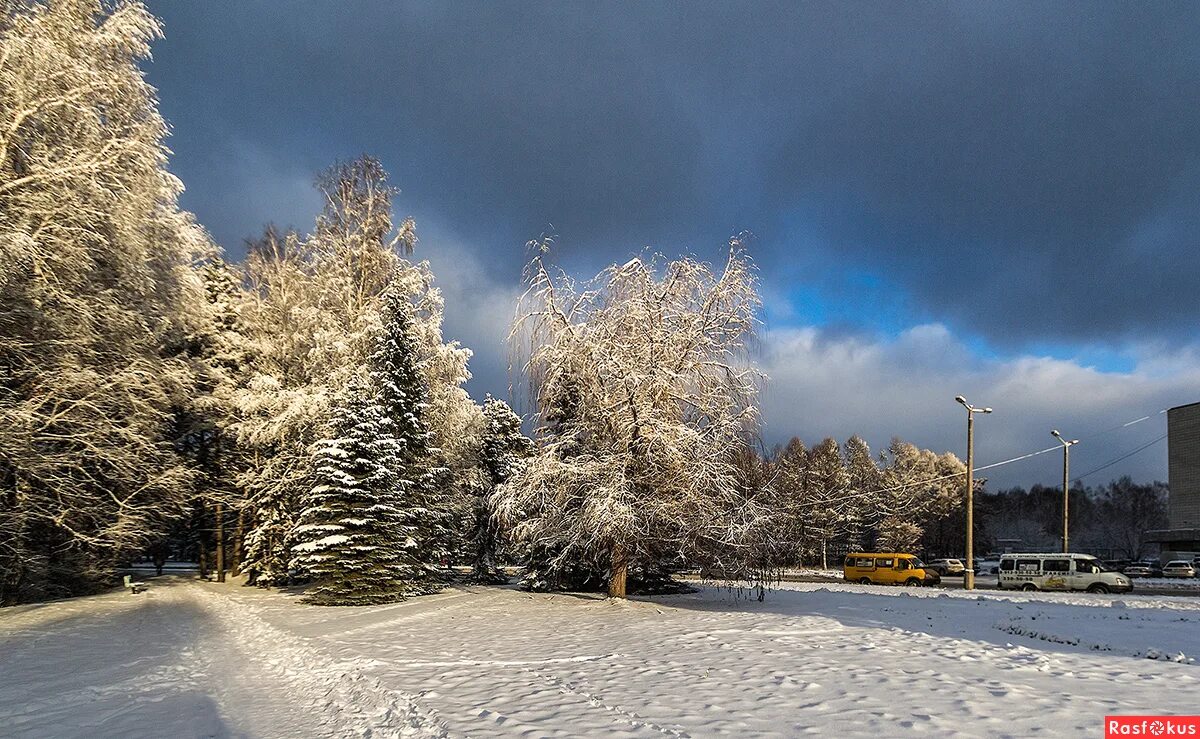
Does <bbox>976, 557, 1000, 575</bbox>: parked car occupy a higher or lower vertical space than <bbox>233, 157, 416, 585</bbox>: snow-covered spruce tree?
lower

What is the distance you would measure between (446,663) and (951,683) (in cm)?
701

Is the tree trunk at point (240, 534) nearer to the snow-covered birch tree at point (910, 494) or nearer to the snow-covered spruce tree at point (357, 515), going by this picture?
the snow-covered spruce tree at point (357, 515)

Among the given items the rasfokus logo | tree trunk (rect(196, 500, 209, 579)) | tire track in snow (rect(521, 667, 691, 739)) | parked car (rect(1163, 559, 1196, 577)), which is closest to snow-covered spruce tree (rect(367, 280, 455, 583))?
tire track in snow (rect(521, 667, 691, 739))

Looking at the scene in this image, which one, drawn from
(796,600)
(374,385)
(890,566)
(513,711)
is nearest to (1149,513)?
(890,566)

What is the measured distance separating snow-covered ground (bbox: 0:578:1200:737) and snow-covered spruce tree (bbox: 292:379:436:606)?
3805mm

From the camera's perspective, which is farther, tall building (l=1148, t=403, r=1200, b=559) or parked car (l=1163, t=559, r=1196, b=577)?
tall building (l=1148, t=403, r=1200, b=559)

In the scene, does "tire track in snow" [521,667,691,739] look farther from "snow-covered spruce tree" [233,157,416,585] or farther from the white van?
the white van

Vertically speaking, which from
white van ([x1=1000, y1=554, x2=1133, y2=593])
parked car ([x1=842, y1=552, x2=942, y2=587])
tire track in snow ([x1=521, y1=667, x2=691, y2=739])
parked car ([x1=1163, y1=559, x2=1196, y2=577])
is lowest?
parked car ([x1=1163, y1=559, x2=1196, y2=577])

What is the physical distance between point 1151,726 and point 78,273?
1955 cm

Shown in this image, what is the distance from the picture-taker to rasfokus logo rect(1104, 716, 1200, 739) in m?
5.78

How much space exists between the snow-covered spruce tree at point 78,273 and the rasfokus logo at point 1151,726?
56.6ft

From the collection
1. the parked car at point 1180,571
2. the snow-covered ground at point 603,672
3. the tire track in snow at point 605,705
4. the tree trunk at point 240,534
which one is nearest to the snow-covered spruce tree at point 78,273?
the snow-covered ground at point 603,672

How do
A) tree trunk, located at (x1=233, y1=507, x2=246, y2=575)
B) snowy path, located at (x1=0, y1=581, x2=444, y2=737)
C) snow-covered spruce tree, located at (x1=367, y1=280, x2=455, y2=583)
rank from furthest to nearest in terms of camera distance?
tree trunk, located at (x1=233, y1=507, x2=246, y2=575)
snow-covered spruce tree, located at (x1=367, y1=280, x2=455, y2=583)
snowy path, located at (x1=0, y1=581, x2=444, y2=737)

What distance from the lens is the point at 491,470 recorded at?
34906mm
